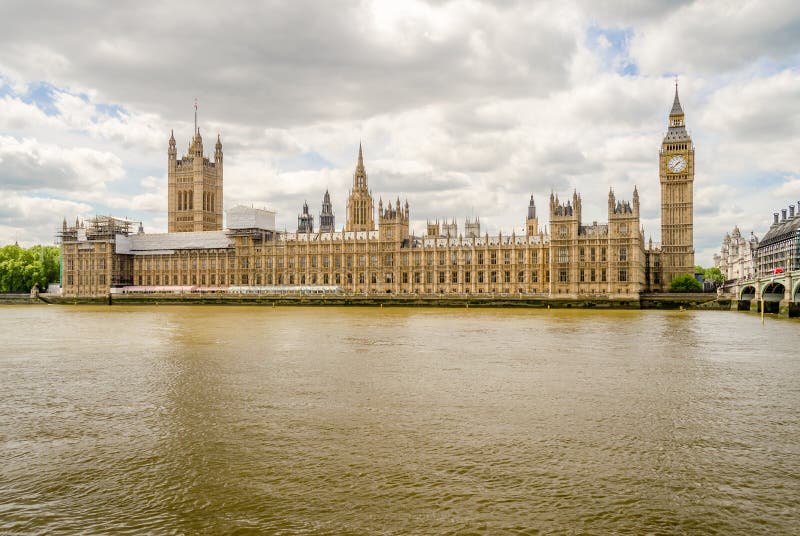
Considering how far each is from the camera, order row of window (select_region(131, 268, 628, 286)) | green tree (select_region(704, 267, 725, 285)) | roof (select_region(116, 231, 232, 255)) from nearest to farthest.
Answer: row of window (select_region(131, 268, 628, 286)), roof (select_region(116, 231, 232, 255)), green tree (select_region(704, 267, 725, 285))

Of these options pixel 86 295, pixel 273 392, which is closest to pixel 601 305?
pixel 273 392

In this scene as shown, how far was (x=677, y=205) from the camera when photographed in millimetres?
93375

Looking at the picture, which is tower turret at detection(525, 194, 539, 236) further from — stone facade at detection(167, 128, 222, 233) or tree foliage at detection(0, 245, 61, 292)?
tree foliage at detection(0, 245, 61, 292)

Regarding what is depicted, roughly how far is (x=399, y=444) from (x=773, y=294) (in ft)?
211

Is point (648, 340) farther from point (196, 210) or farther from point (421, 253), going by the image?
point (196, 210)

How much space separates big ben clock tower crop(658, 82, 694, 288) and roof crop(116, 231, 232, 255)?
70269mm

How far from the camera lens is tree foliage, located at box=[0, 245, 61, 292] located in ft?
343

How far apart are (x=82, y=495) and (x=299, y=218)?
524 ft

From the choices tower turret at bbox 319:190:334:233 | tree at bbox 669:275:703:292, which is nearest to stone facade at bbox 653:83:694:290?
tree at bbox 669:275:703:292

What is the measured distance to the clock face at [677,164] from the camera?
93812 mm

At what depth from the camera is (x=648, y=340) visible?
35.8 metres

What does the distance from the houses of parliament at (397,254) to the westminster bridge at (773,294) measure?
44.4ft

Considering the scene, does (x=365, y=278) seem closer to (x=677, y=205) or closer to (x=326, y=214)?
(x=677, y=205)

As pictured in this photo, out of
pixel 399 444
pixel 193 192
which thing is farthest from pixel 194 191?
pixel 399 444
